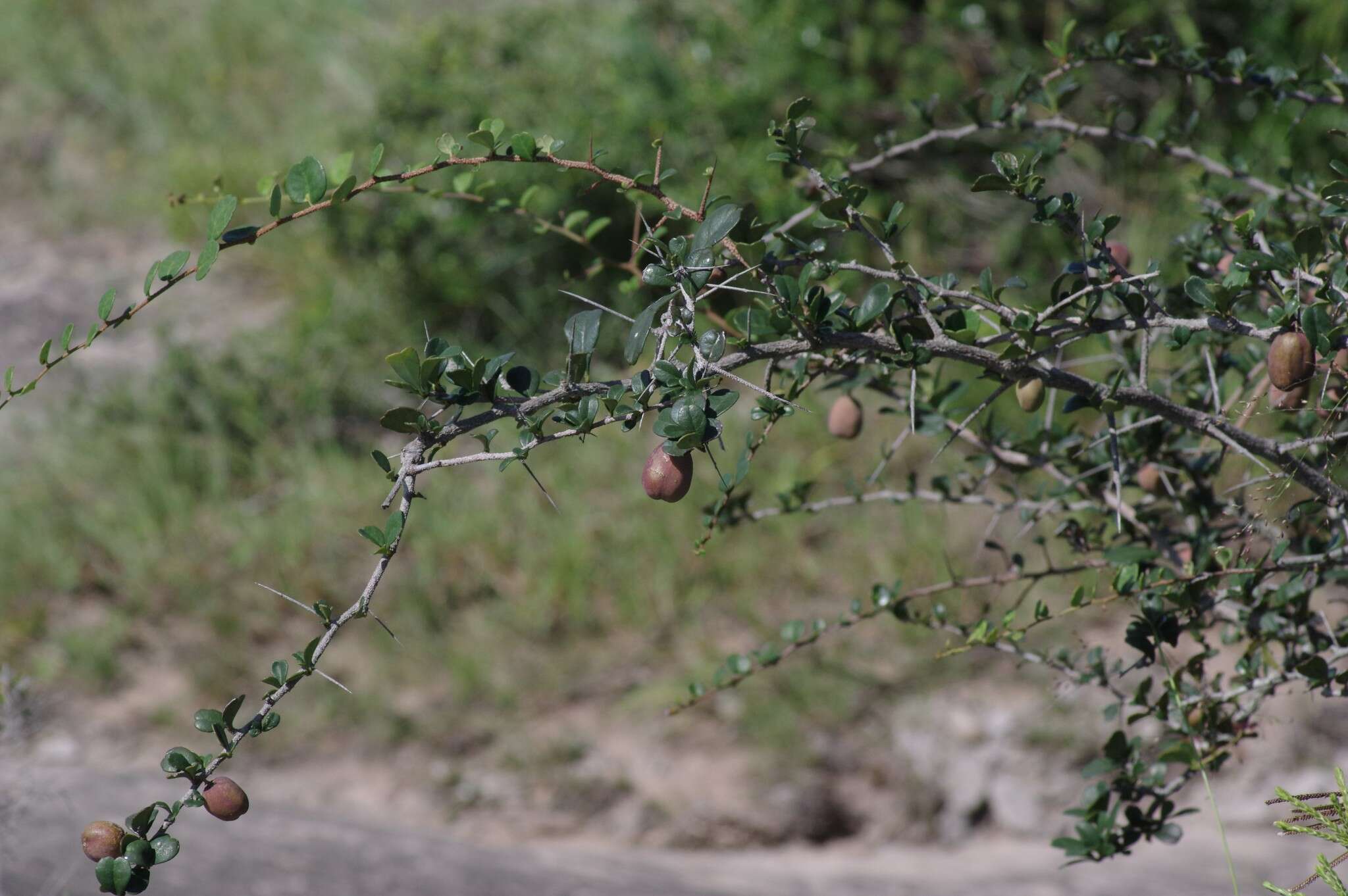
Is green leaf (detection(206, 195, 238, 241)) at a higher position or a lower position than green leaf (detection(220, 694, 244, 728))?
higher

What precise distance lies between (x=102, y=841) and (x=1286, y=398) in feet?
3.62

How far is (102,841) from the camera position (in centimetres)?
88

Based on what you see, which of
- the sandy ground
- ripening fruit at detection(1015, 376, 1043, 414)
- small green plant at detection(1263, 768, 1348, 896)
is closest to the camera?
small green plant at detection(1263, 768, 1348, 896)

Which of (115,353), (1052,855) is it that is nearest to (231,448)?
(115,353)

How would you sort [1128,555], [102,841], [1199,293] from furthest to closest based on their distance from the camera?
[1128,555], [1199,293], [102,841]

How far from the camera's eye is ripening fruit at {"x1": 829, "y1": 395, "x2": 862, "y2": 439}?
53.4 inches

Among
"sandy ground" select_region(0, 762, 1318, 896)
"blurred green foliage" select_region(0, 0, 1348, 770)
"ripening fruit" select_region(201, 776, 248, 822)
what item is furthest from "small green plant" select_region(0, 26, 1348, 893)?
"blurred green foliage" select_region(0, 0, 1348, 770)

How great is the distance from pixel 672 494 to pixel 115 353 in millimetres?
4134

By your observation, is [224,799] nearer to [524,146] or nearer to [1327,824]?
[524,146]

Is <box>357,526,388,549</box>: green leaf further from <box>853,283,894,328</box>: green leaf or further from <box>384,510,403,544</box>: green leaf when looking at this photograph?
<box>853,283,894,328</box>: green leaf

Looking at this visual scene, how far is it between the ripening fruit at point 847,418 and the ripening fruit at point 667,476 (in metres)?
0.46

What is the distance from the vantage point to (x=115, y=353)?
14.5 feet

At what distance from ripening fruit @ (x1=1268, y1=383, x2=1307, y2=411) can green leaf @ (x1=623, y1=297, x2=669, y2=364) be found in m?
0.59

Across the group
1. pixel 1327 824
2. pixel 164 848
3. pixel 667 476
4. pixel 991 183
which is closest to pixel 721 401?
pixel 667 476
